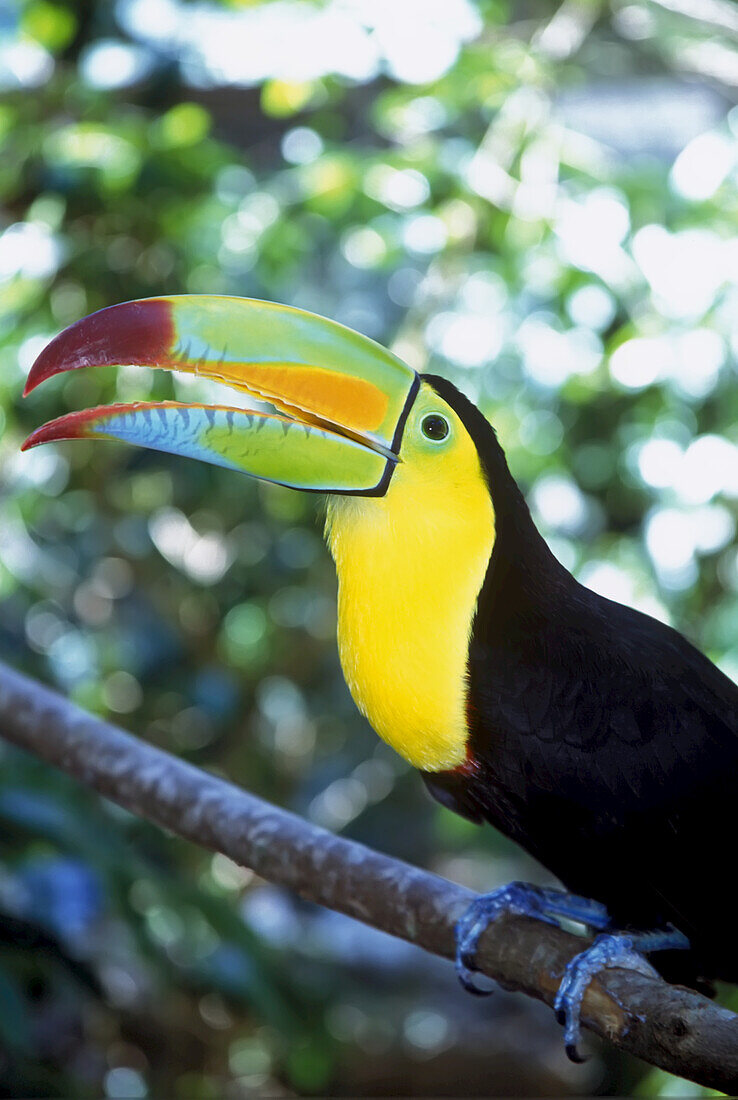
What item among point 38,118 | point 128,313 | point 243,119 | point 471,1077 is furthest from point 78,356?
point 471,1077

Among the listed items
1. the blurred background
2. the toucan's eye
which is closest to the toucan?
the toucan's eye

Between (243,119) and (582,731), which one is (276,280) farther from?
(582,731)

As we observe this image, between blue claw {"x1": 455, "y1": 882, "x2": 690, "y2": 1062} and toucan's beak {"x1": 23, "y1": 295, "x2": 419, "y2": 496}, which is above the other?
toucan's beak {"x1": 23, "y1": 295, "x2": 419, "y2": 496}

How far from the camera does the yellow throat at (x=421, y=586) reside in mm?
908

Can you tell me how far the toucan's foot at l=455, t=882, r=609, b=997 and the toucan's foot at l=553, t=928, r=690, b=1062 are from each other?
0.27 ft

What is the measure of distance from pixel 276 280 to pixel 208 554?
1.91 feet

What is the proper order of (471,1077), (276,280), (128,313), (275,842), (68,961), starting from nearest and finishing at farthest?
(128,313)
(275,842)
(68,961)
(276,280)
(471,1077)

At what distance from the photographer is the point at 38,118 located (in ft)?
6.57

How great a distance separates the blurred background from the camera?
1.67 m

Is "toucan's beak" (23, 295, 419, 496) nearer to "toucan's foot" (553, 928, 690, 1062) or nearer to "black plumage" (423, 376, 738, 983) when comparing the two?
"black plumage" (423, 376, 738, 983)

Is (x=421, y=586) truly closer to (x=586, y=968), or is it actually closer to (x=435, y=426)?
(x=435, y=426)

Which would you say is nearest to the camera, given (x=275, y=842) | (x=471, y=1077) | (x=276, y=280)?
(x=275, y=842)

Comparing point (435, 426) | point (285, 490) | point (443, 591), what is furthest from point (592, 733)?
point (285, 490)

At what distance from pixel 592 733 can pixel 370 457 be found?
294 millimetres
